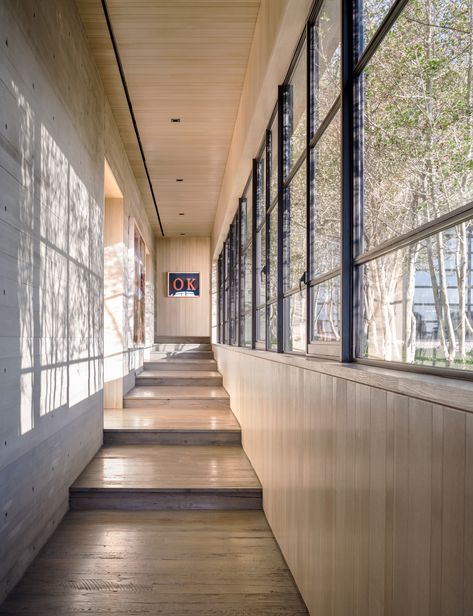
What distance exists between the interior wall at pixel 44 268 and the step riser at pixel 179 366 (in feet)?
15.0

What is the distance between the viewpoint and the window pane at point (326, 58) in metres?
2.40

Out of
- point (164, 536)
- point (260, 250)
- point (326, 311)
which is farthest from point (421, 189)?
point (260, 250)

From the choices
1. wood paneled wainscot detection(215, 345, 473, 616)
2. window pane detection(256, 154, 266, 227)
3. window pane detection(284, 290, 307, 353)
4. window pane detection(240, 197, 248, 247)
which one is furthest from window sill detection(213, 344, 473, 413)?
window pane detection(240, 197, 248, 247)

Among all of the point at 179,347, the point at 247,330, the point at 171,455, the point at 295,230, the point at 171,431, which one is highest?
the point at 295,230

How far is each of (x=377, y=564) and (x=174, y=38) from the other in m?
3.68

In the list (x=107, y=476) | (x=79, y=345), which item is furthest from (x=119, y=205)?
(x=107, y=476)

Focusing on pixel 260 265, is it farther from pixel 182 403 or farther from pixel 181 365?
pixel 181 365

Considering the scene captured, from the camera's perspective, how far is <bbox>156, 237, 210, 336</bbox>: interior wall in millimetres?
12453

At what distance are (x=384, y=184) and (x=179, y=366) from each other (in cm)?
776

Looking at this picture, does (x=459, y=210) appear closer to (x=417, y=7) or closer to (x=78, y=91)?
(x=417, y=7)

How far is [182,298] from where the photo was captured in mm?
12570

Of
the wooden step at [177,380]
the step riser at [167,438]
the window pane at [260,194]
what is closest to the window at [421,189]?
the window pane at [260,194]

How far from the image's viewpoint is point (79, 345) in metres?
3.93

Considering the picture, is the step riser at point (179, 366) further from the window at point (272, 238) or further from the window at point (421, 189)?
the window at point (421, 189)
